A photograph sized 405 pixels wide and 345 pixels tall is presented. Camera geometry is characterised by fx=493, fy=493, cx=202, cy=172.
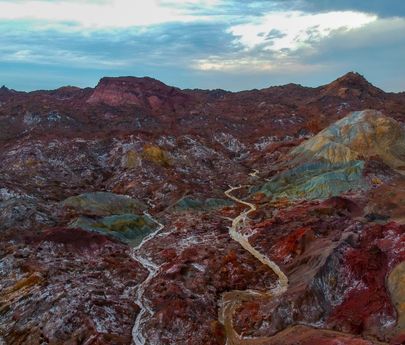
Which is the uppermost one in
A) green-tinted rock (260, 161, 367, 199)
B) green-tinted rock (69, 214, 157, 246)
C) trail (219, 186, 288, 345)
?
green-tinted rock (260, 161, 367, 199)

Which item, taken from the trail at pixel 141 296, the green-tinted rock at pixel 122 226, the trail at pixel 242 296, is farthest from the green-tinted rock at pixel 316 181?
the trail at pixel 141 296

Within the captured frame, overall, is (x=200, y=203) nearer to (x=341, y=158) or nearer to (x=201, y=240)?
(x=201, y=240)

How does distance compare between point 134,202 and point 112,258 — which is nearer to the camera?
point 112,258

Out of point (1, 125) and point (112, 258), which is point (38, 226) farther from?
point (1, 125)

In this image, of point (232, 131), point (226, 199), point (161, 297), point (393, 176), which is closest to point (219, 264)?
point (161, 297)

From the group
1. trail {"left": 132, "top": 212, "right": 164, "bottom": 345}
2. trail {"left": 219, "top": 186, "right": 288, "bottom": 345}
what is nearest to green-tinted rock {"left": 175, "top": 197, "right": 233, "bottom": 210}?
trail {"left": 132, "top": 212, "right": 164, "bottom": 345}

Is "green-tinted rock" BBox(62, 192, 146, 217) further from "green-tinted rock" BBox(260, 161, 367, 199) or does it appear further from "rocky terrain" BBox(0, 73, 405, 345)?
"green-tinted rock" BBox(260, 161, 367, 199)
